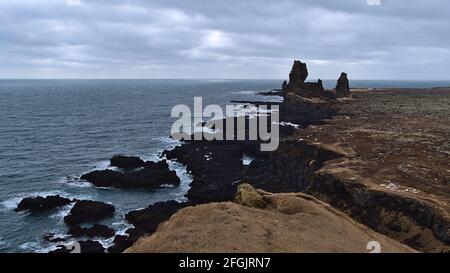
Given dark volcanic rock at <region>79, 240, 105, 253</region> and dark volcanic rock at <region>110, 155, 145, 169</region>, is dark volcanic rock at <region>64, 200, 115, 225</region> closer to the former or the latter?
dark volcanic rock at <region>79, 240, 105, 253</region>

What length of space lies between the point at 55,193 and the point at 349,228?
40633 millimetres

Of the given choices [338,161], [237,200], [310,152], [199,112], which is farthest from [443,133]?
[199,112]

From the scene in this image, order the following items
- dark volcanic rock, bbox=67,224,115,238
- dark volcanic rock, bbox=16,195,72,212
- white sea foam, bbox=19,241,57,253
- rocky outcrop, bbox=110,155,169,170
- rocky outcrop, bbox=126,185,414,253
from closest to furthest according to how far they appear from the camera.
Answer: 1. rocky outcrop, bbox=126,185,414,253
2. white sea foam, bbox=19,241,57,253
3. dark volcanic rock, bbox=67,224,115,238
4. dark volcanic rock, bbox=16,195,72,212
5. rocky outcrop, bbox=110,155,169,170

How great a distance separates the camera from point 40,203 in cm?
4497

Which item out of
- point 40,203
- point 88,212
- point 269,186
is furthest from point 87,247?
point 269,186

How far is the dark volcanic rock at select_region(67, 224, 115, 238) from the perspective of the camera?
38469 mm

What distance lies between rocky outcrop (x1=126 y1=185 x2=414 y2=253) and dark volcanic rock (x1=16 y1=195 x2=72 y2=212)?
97.9 feet

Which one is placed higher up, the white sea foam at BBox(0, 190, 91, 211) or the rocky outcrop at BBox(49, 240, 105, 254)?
the white sea foam at BBox(0, 190, 91, 211)

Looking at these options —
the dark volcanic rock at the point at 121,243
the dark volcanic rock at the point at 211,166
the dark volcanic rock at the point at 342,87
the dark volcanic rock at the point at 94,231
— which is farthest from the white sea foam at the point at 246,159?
the dark volcanic rock at the point at 342,87

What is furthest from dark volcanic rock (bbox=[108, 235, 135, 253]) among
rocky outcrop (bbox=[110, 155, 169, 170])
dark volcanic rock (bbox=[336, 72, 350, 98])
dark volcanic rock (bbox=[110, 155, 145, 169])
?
dark volcanic rock (bbox=[336, 72, 350, 98])

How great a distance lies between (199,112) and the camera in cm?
14150

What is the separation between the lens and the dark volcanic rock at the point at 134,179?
5300cm

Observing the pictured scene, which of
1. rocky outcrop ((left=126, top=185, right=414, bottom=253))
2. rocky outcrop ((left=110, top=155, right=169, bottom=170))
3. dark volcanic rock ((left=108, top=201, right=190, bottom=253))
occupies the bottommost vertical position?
dark volcanic rock ((left=108, top=201, right=190, bottom=253))
